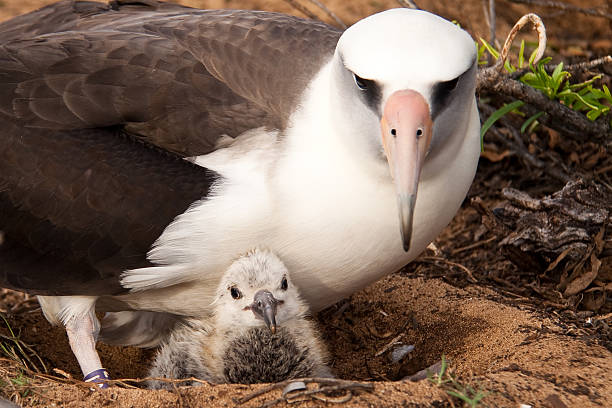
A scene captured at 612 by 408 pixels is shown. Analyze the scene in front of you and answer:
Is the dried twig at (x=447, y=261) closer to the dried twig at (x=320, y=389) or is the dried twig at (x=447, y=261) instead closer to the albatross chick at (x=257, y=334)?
the albatross chick at (x=257, y=334)

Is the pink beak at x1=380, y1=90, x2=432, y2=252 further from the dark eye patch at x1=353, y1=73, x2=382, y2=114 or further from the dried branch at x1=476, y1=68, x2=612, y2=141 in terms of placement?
the dried branch at x1=476, y1=68, x2=612, y2=141

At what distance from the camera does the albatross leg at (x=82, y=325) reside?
4484 mm

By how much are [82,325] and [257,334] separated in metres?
0.96

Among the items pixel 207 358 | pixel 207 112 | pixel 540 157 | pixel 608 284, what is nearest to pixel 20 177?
pixel 207 112

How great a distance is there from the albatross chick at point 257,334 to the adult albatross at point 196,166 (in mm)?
106

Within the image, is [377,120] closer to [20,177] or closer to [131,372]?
[20,177]

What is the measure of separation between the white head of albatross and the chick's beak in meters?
0.73

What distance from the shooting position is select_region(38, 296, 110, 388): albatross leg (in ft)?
14.7

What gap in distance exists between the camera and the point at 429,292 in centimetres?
528

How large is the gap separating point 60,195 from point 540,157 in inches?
142

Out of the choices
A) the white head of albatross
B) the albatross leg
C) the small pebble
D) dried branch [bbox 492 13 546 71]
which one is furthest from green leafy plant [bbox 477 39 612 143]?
the albatross leg

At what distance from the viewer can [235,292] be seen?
4191mm

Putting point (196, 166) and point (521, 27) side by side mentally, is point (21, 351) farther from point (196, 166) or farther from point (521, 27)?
point (521, 27)

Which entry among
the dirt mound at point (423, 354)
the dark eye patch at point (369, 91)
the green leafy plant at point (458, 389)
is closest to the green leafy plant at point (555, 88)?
the dirt mound at point (423, 354)
